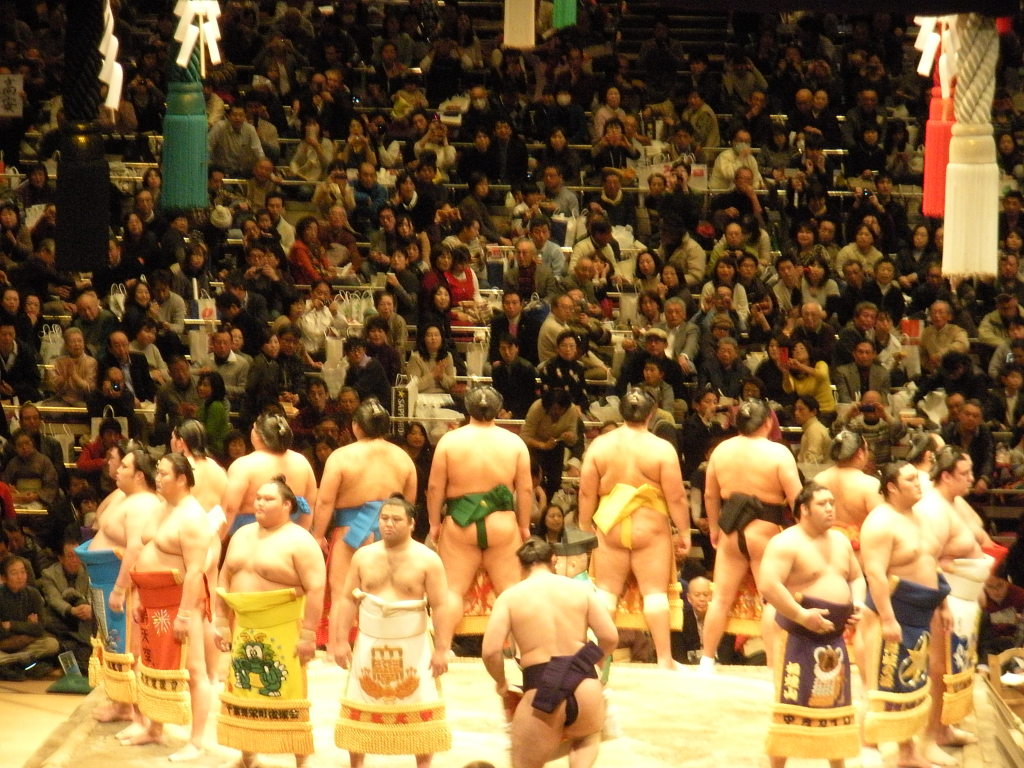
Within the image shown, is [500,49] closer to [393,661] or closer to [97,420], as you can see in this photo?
[97,420]

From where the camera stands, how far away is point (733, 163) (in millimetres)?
10180

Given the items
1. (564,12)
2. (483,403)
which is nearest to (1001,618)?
(483,403)

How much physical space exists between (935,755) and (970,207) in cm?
260

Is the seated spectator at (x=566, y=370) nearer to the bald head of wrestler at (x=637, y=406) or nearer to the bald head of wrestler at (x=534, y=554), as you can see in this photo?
the bald head of wrestler at (x=637, y=406)

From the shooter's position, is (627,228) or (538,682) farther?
(627,228)

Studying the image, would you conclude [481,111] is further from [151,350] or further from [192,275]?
[151,350]

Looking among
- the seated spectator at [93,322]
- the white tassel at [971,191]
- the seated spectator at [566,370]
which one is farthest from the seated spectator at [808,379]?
the white tassel at [971,191]

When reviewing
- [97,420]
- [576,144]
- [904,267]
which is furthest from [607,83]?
[97,420]

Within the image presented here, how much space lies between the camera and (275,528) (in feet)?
18.4

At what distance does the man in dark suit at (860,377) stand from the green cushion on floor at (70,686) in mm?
3639

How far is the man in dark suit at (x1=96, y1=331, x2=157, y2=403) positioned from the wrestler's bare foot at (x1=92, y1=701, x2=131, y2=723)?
2.59 meters

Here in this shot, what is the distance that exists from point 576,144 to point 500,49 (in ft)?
2.74

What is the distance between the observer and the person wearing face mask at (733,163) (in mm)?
10164

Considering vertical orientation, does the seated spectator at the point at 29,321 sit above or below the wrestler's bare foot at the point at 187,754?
above
